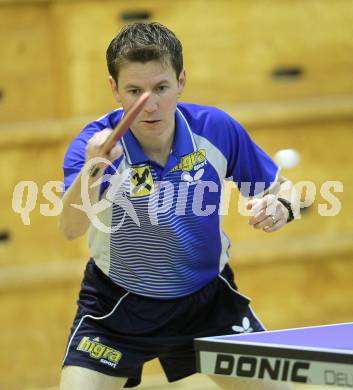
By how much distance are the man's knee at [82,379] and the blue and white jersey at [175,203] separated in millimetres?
315

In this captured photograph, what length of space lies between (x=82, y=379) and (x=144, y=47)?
1000 millimetres

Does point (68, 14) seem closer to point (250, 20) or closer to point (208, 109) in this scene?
point (250, 20)

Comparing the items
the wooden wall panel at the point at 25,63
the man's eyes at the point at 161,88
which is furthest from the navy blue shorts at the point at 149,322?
the wooden wall panel at the point at 25,63

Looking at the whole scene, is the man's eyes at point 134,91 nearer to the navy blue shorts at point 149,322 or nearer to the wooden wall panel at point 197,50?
the navy blue shorts at point 149,322

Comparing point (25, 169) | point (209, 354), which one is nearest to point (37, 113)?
point (25, 169)

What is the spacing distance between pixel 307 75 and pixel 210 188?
1.84 metres

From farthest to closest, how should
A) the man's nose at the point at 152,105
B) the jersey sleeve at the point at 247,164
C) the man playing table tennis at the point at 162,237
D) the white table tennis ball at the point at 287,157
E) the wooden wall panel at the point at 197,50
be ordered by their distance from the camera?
the white table tennis ball at the point at 287,157 → the wooden wall panel at the point at 197,50 → the jersey sleeve at the point at 247,164 → the man playing table tennis at the point at 162,237 → the man's nose at the point at 152,105

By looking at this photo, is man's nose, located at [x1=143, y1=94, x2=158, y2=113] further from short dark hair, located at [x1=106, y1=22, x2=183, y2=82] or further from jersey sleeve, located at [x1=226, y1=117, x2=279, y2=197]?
jersey sleeve, located at [x1=226, y1=117, x2=279, y2=197]

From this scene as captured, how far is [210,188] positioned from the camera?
294 cm

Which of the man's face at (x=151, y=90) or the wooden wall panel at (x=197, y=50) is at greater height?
the wooden wall panel at (x=197, y=50)

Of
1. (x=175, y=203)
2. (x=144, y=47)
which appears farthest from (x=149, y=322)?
(x=144, y=47)

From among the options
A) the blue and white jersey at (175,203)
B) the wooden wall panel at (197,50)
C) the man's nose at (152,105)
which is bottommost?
the blue and white jersey at (175,203)

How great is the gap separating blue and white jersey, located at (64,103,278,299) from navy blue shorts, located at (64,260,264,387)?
4 cm

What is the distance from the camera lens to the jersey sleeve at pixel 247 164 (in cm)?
296
